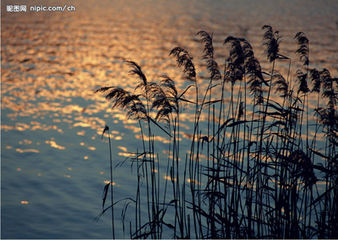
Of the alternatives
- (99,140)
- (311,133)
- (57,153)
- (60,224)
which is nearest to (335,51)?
(311,133)

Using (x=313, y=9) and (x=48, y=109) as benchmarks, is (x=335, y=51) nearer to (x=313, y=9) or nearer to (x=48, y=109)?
(x=48, y=109)

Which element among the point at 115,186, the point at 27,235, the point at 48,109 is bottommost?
the point at 27,235

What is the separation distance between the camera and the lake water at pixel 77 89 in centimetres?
765

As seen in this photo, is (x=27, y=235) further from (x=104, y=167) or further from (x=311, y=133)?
(x=311, y=133)

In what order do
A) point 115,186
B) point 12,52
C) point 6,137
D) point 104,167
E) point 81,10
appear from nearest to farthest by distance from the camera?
point 115,186
point 104,167
point 6,137
point 12,52
point 81,10

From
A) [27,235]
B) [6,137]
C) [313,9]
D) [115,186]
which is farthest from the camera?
[313,9]

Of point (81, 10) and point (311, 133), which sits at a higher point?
point (81, 10)

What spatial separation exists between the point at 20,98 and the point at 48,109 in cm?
153

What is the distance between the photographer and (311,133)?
10.5m

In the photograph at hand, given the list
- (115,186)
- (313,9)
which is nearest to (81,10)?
(313,9)

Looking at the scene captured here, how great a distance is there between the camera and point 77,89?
48.4ft

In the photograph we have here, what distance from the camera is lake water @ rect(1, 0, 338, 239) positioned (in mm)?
7652

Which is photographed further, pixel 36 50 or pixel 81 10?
pixel 81 10

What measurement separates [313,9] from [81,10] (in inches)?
884
